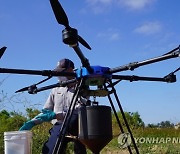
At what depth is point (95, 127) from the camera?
165cm

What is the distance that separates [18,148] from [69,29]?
4.47 ft

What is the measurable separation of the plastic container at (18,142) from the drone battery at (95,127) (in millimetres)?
911

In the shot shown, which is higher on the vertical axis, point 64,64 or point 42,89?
point 64,64

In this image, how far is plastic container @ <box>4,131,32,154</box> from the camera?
2525 mm

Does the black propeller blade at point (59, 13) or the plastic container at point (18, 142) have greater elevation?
the black propeller blade at point (59, 13)

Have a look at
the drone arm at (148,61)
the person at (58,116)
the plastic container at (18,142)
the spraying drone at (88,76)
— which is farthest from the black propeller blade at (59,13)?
the plastic container at (18,142)

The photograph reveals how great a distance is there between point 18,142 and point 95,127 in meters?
1.02

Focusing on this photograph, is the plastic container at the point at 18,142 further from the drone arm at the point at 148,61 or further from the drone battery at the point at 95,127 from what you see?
the drone arm at the point at 148,61

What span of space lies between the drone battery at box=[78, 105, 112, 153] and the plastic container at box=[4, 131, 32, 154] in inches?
35.9

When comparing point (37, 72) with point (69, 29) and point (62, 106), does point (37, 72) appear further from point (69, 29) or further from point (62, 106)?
point (62, 106)

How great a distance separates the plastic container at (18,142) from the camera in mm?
2525

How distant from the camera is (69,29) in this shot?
1378mm

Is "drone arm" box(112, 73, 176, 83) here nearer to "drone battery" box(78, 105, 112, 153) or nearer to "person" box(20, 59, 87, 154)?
"drone battery" box(78, 105, 112, 153)

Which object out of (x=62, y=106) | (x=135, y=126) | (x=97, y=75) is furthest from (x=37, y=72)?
(x=135, y=126)
